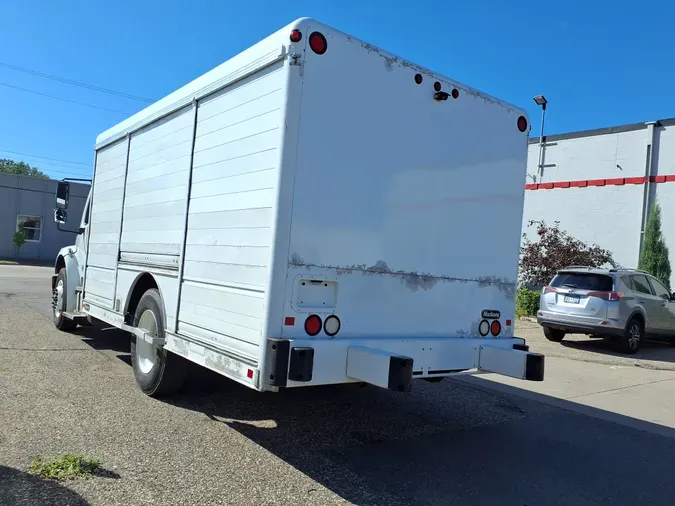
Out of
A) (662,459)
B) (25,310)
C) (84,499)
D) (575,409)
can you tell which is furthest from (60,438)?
(25,310)

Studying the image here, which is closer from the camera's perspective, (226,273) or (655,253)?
(226,273)

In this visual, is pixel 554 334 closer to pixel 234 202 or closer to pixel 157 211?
pixel 157 211

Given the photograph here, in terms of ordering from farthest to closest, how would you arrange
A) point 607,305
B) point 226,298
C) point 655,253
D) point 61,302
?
A: 1. point 655,253
2. point 607,305
3. point 61,302
4. point 226,298

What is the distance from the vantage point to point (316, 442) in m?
4.97

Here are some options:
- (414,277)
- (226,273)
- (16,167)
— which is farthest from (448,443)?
(16,167)

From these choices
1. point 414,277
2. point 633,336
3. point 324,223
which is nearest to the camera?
point 324,223

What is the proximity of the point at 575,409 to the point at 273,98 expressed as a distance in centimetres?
543

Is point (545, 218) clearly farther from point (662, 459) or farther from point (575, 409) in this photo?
point (662, 459)

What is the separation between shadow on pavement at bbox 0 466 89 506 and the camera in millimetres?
3463

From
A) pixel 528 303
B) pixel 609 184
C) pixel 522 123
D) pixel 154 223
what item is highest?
pixel 609 184

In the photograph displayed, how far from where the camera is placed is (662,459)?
5.29 m

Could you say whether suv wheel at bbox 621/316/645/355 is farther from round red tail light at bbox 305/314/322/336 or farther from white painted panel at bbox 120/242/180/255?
white painted panel at bbox 120/242/180/255

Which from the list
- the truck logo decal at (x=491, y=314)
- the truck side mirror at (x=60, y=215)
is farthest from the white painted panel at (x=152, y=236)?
the truck side mirror at (x=60, y=215)

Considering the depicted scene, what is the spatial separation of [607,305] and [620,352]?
1.27 metres
